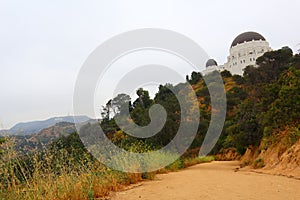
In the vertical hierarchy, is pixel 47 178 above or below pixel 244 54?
below

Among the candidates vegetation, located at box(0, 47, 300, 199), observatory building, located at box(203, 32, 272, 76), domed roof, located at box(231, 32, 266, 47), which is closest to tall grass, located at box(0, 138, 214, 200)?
vegetation, located at box(0, 47, 300, 199)

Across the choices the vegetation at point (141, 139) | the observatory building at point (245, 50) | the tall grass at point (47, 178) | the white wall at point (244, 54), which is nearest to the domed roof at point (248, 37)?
the observatory building at point (245, 50)

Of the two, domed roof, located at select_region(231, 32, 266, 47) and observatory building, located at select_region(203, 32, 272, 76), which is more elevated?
domed roof, located at select_region(231, 32, 266, 47)

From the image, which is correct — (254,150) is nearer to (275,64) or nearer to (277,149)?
(277,149)

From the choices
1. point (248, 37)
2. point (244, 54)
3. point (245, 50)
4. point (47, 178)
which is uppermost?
point (248, 37)

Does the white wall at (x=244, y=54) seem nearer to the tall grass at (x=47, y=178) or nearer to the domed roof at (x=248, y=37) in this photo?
the domed roof at (x=248, y=37)

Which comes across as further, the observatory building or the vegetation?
the observatory building

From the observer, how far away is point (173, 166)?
1511 centimetres

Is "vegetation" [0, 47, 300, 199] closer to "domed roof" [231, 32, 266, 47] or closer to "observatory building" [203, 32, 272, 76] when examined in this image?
"observatory building" [203, 32, 272, 76]

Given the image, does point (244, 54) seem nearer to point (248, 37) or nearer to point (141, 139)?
point (248, 37)

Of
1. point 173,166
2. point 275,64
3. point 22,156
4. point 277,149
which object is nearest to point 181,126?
point 173,166

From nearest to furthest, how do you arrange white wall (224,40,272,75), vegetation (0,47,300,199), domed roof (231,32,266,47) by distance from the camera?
1. vegetation (0,47,300,199)
2. white wall (224,40,272,75)
3. domed roof (231,32,266,47)

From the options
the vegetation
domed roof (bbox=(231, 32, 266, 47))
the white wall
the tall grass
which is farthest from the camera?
domed roof (bbox=(231, 32, 266, 47))

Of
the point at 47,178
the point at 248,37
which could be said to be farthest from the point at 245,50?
the point at 47,178
